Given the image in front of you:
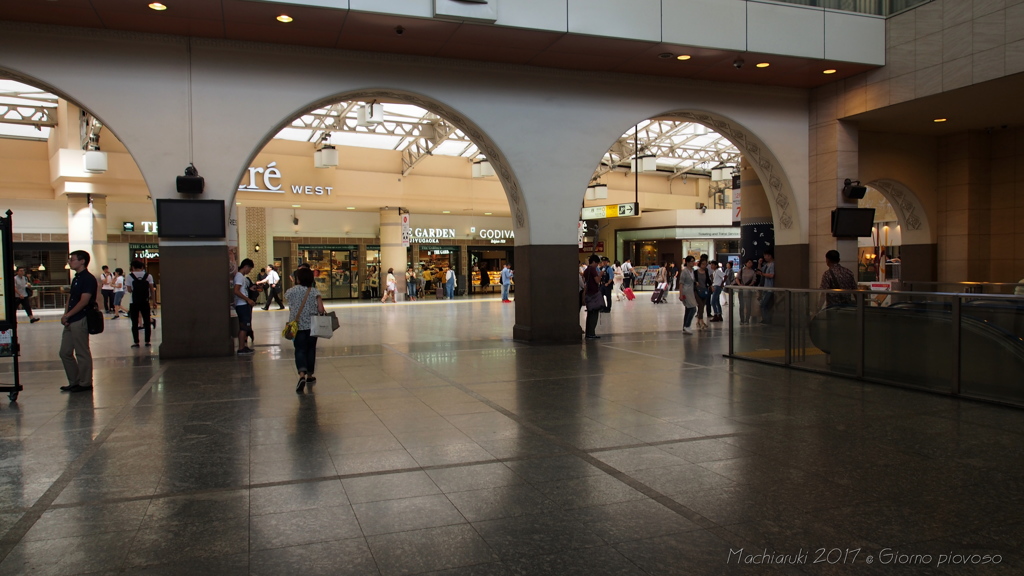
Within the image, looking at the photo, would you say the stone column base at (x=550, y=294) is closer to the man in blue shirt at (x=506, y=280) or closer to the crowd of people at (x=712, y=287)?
the crowd of people at (x=712, y=287)

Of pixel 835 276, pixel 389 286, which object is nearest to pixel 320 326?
pixel 835 276

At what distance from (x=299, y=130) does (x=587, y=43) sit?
15.7 meters

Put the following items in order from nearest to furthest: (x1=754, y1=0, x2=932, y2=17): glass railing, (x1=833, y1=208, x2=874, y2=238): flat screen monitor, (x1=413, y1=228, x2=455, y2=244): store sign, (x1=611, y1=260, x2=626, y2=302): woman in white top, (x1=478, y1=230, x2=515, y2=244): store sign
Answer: (x1=754, y1=0, x2=932, y2=17): glass railing → (x1=833, y1=208, x2=874, y2=238): flat screen monitor → (x1=611, y1=260, x2=626, y2=302): woman in white top → (x1=413, y1=228, x2=455, y2=244): store sign → (x1=478, y1=230, x2=515, y2=244): store sign

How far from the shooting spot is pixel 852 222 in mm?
12203

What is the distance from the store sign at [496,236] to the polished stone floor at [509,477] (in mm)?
23445

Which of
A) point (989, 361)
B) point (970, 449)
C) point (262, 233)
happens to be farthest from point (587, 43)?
point (262, 233)

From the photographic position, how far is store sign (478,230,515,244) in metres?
31.3

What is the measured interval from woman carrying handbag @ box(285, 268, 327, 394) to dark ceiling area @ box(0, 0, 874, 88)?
3557 mm

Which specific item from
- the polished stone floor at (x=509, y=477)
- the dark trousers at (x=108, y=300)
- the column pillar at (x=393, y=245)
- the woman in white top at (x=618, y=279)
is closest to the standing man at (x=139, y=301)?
the polished stone floor at (x=509, y=477)

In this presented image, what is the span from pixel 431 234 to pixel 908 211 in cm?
1936

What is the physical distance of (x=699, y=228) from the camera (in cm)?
3488

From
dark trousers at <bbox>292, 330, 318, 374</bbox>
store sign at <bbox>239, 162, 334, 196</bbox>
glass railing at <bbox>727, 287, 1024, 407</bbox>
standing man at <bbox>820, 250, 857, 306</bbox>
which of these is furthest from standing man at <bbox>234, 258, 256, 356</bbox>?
store sign at <bbox>239, 162, 334, 196</bbox>

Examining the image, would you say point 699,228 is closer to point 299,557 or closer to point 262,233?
point 262,233

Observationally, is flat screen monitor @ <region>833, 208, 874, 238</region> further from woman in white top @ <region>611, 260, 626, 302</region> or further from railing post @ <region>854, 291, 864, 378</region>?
woman in white top @ <region>611, 260, 626, 302</region>
